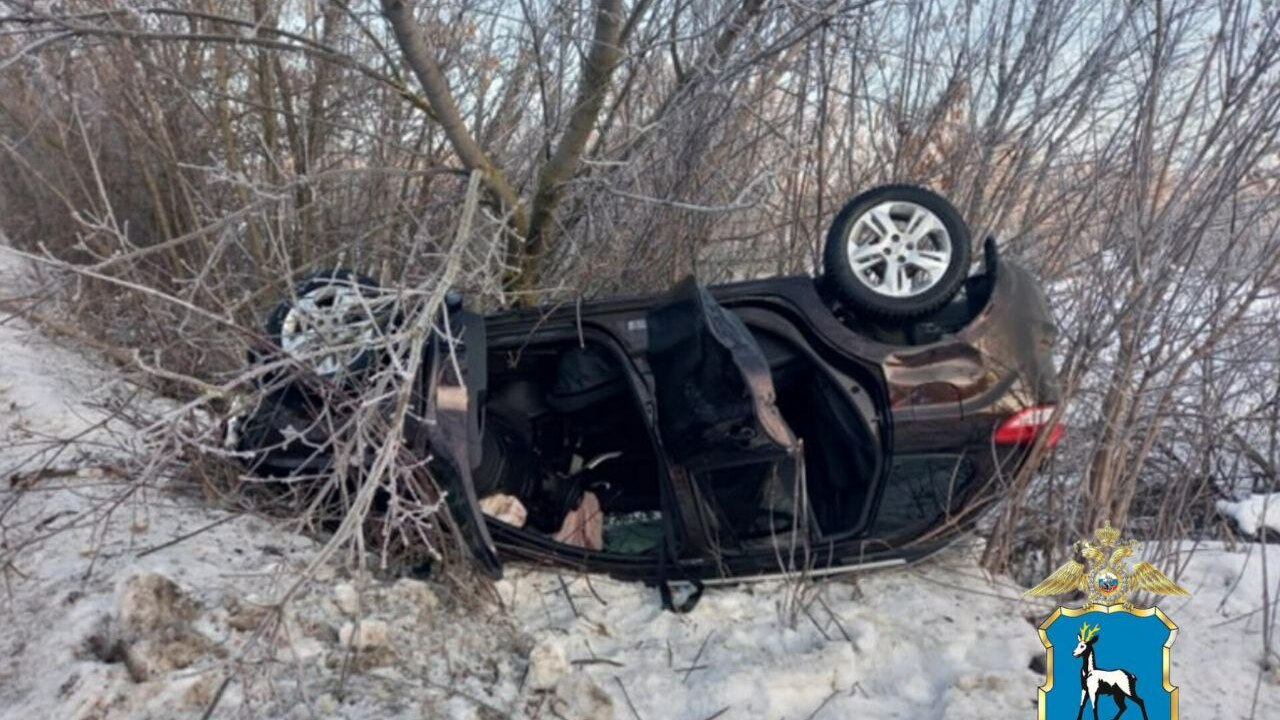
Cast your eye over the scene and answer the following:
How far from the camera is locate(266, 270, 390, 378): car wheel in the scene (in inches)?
140

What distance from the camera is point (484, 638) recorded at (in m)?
3.83

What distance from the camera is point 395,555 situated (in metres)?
4.17

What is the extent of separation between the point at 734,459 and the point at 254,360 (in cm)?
192

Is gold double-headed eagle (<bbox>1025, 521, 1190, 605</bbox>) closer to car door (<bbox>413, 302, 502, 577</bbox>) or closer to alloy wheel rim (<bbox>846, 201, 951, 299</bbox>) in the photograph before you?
alloy wheel rim (<bbox>846, 201, 951, 299</bbox>)

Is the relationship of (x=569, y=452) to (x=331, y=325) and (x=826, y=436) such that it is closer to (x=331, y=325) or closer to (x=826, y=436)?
(x=826, y=436)

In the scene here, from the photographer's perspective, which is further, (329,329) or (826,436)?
(826,436)

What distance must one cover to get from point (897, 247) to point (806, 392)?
72cm

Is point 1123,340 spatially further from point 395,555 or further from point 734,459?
point 395,555

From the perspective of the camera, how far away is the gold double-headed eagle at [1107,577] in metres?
3.79

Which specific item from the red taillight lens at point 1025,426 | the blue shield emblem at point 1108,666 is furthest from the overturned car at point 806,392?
the blue shield emblem at point 1108,666

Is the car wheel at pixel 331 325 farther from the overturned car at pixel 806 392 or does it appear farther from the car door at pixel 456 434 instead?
the car door at pixel 456 434

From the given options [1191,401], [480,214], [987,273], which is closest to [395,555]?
[480,214]

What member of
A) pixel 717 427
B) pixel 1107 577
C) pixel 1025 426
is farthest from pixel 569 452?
pixel 1107 577

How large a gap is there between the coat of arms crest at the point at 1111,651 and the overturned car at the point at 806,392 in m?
0.62
